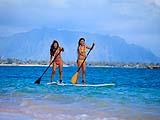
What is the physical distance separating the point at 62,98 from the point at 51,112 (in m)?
3.42

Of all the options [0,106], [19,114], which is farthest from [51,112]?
[0,106]

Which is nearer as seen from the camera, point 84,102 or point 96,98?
point 84,102

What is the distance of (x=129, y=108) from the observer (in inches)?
440

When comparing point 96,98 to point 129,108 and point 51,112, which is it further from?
point 51,112

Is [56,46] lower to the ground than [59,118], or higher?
higher

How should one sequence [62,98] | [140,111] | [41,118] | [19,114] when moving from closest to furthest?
[41,118], [19,114], [140,111], [62,98]

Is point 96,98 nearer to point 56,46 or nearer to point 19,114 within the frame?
point 19,114

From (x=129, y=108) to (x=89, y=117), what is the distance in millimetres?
2039

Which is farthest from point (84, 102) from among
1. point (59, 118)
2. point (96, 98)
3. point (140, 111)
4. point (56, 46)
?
point (56, 46)

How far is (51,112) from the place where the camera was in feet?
33.1

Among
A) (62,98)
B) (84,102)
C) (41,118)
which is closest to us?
(41,118)

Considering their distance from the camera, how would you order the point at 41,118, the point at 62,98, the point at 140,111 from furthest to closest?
the point at 62,98
the point at 140,111
the point at 41,118

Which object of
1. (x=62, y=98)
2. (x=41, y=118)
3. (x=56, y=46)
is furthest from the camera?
(x=56, y=46)

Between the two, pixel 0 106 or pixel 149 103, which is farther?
pixel 149 103
